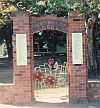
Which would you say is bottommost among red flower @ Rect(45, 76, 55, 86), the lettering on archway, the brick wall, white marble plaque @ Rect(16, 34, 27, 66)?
the brick wall

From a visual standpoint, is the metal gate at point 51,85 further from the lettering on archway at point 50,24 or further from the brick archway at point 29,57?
the lettering on archway at point 50,24

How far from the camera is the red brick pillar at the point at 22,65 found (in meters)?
11.8

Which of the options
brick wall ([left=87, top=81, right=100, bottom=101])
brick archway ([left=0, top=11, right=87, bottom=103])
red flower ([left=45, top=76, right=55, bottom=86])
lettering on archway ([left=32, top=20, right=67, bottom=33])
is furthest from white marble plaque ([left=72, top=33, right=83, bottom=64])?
red flower ([left=45, top=76, right=55, bottom=86])

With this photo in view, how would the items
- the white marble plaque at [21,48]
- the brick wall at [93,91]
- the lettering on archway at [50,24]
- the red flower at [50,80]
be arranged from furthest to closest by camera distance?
the red flower at [50,80] → the brick wall at [93,91] → the lettering on archway at [50,24] → the white marble plaque at [21,48]

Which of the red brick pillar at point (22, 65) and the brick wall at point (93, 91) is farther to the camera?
the brick wall at point (93, 91)

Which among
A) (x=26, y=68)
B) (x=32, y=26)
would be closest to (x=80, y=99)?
(x=26, y=68)

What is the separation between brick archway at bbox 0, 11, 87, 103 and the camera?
1178 cm

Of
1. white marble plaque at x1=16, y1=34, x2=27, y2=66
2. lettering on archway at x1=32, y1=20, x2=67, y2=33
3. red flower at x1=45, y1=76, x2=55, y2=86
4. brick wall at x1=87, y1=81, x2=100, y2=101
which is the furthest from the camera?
red flower at x1=45, y1=76, x2=55, y2=86

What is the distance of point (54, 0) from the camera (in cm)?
1270

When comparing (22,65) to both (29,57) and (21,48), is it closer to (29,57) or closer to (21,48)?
(29,57)

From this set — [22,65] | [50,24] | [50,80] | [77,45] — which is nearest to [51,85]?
[50,80]

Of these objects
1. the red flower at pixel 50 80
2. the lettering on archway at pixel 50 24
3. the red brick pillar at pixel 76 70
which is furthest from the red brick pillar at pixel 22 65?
the red brick pillar at pixel 76 70

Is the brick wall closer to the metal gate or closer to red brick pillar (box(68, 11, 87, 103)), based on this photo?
red brick pillar (box(68, 11, 87, 103))

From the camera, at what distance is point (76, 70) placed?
11.9 m
